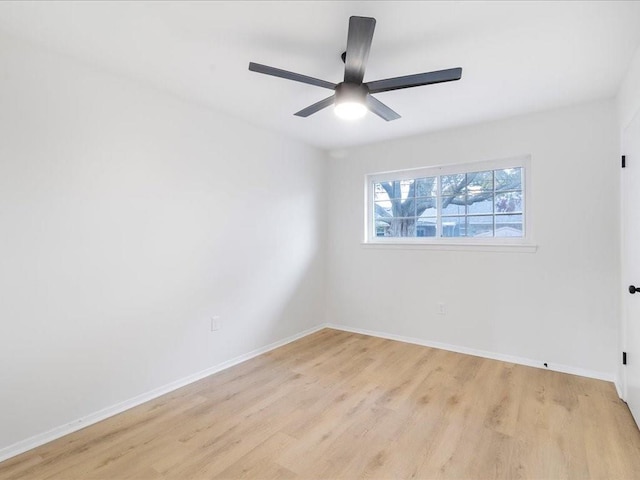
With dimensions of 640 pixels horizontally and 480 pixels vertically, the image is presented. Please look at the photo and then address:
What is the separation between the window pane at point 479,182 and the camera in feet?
11.0

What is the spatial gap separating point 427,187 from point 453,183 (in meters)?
0.29

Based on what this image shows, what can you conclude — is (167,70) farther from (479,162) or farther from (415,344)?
(415,344)

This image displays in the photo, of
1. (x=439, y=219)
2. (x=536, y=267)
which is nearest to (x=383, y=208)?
(x=439, y=219)

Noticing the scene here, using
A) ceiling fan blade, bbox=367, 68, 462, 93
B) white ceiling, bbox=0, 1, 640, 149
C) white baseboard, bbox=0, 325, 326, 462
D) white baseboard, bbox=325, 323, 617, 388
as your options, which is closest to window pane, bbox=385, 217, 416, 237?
white baseboard, bbox=325, 323, 617, 388

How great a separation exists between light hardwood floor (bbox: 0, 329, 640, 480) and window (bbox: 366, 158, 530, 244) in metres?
1.34

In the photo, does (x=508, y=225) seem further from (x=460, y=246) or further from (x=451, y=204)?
(x=451, y=204)

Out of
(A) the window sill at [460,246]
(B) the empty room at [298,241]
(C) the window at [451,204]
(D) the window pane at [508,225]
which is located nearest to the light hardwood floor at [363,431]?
(B) the empty room at [298,241]

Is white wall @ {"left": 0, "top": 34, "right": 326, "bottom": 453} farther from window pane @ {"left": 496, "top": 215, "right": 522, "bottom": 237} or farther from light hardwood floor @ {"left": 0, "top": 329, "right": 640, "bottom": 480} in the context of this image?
window pane @ {"left": 496, "top": 215, "right": 522, "bottom": 237}

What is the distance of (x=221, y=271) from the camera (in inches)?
118

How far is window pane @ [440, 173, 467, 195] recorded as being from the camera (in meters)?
3.51

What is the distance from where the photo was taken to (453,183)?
11.7 feet

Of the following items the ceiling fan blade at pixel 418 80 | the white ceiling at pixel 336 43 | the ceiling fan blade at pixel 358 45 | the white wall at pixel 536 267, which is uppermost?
the white ceiling at pixel 336 43

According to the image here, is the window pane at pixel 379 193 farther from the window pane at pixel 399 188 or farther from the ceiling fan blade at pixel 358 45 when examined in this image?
the ceiling fan blade at pixel 358 45

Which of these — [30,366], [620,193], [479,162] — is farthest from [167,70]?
[620,193]
